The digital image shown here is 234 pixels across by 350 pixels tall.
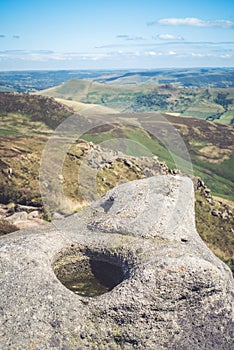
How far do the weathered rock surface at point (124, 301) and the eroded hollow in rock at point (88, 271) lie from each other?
0.43 feet

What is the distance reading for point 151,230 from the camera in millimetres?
22812

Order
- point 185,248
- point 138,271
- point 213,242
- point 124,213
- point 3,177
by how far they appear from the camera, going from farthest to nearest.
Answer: point 3,177 < point 213,242 < point 124,213 < point 185,248 < point 138,271

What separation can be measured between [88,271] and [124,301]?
5776 millimetres

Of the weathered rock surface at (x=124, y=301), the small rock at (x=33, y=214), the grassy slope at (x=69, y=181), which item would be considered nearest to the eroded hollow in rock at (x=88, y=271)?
the weathered rock surface at (x=124, y=301)

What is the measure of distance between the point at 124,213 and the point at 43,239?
243 inches

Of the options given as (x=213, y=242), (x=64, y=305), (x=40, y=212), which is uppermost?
(x=64, y=305)

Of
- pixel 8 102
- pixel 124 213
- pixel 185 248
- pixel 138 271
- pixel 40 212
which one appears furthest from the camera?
pixel 8 102

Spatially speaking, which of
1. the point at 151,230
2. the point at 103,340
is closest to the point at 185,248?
the point at 151,230

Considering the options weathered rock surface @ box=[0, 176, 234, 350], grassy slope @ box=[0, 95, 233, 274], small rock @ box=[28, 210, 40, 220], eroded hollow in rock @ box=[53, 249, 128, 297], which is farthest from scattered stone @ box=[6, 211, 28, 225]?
eroded hollow in rock @ box=[53, 249, 128, 297]

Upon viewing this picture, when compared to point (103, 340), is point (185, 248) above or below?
above

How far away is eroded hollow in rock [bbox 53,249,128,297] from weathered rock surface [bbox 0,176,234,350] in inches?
5.1

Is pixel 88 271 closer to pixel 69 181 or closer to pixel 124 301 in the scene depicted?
pixel 124 301

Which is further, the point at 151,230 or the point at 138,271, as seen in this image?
the point at 151,230

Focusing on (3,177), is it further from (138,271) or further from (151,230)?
(138,271)
